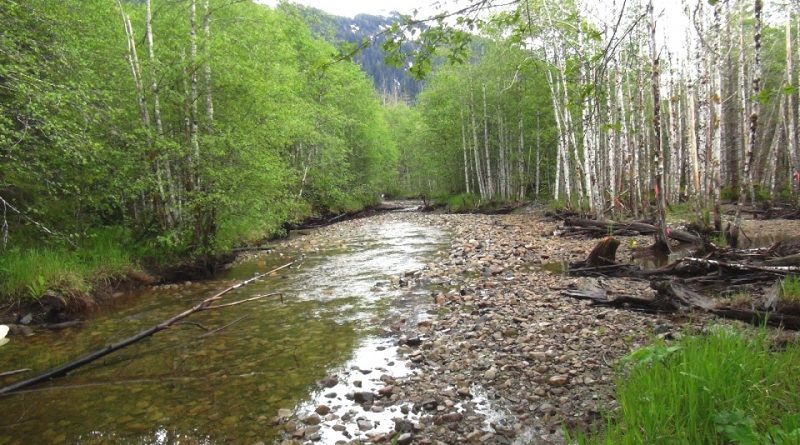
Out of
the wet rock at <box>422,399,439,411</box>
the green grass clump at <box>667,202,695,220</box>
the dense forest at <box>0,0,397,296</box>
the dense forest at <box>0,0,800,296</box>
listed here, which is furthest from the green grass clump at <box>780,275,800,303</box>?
the green grass clump at <box>667,202,695,220</box>

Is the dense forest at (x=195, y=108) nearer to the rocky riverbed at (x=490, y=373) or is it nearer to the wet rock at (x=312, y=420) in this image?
the rocky riverbed at (x=490, y=373)

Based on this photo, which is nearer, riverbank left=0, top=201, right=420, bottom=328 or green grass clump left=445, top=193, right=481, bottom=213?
riverbank left=0, top=201, right=420, bottom=328

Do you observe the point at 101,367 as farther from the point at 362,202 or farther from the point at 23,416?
the point at 362,202

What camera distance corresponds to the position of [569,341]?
5.38 m

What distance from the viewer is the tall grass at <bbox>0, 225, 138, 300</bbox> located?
794 cm

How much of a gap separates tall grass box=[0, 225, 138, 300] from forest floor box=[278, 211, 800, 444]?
22.5ft

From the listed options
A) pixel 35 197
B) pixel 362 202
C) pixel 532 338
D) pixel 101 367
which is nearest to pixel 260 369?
pixel 101 367

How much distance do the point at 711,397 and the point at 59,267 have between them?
10.5m

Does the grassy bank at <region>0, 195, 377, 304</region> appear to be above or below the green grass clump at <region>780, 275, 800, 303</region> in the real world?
above

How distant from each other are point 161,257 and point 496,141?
2671 cm

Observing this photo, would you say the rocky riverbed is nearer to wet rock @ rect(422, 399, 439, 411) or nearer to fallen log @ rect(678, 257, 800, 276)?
wet rock @ rect(422, 399, 439, 411)

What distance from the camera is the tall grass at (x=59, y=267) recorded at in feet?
26.1

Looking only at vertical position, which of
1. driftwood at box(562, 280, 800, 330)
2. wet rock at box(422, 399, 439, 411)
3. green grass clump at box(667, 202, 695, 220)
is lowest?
green grass clump at box(667, 202, 695, 220)

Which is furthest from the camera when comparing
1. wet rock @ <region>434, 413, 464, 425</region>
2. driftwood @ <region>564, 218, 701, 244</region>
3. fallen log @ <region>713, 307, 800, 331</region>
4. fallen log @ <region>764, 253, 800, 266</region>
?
driftwood @ <region>564, 218, 701, 244</region>
